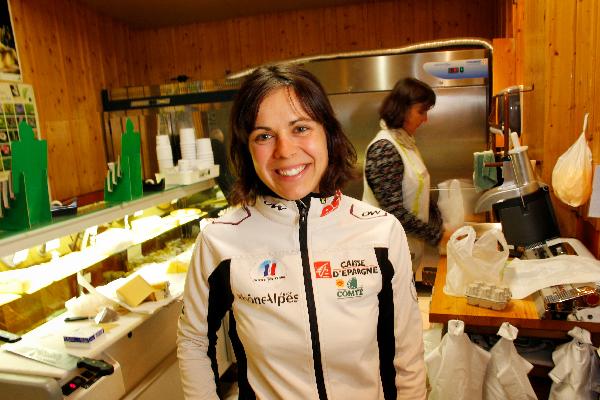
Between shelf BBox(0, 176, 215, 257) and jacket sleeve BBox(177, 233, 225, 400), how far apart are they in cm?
88

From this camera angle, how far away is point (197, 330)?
130 cm

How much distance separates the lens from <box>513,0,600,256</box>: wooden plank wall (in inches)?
85.2

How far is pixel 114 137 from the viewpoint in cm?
509

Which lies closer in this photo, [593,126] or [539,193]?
[593,126]

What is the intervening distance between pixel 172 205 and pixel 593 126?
2.43m

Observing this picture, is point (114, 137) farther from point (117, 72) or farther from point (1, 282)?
point (1, 282)

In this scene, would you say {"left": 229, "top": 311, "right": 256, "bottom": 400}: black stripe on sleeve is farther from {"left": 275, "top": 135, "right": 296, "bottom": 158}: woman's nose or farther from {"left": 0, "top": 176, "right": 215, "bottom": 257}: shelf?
{"left": 0, "top": 176, "right": 215, "bottom": 257}: shelf

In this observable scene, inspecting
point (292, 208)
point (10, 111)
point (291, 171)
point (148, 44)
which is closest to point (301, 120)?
point (291, 171)

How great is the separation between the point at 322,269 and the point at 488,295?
100 cm

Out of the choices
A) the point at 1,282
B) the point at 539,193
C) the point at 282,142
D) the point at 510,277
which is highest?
the point at 282,142

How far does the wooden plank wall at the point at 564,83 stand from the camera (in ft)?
7.10

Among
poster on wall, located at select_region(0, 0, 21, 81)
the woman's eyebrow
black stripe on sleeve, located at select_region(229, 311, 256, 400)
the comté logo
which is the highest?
poster on wall, located at select_region(0, 0, 21, 81)

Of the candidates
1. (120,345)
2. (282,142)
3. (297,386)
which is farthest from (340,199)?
(120,345)

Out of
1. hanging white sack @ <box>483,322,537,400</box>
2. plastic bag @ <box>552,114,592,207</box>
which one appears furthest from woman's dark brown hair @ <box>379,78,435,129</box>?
hanging white sack @ <box>483,322,537,400</box>
